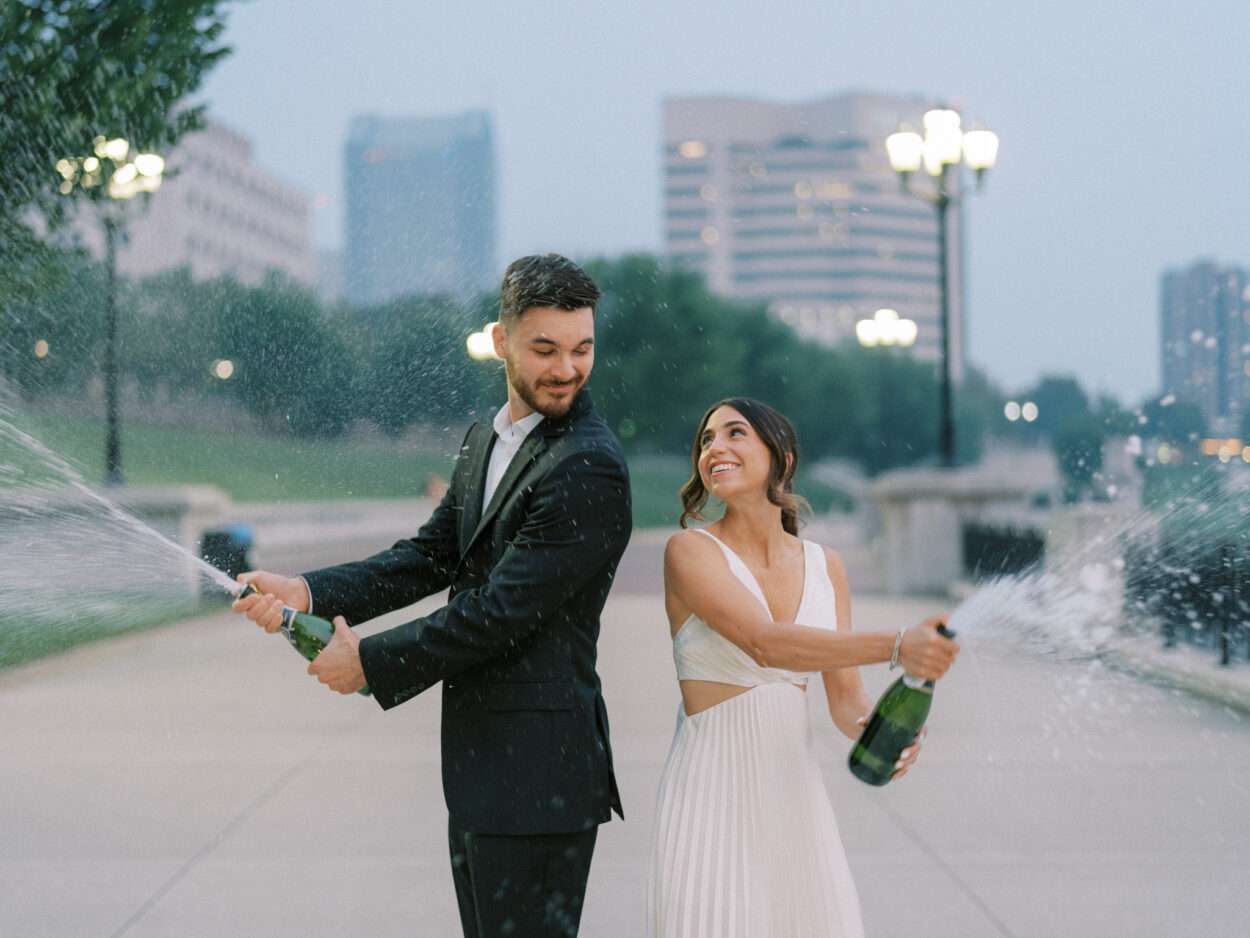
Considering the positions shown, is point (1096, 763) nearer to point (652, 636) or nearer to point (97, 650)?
point (652, 636)

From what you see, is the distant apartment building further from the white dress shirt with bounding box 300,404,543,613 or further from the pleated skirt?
the pleated skirt

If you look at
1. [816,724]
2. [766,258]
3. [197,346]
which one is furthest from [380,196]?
[816,724]

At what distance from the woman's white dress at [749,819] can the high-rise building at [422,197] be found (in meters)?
74.0

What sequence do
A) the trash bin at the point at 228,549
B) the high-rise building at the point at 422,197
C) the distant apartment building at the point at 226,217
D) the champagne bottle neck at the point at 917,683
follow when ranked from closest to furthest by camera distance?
the champagne bottle neck at the point at 917,683 < the trash bin at the point at 228,549 < the high-rise building at the point at 422,197 < the distant apartment building at the point at 226,217

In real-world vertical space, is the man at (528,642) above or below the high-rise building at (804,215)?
below

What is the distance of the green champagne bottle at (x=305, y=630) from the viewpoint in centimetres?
290

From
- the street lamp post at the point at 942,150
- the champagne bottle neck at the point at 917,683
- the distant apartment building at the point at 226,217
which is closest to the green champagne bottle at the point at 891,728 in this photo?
the champagne bottle neck at the point at 917,683

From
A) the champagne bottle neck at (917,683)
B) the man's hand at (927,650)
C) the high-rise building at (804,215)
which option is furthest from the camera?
the high-rise building at (804,215)

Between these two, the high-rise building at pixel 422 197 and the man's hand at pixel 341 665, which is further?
the high-rise building at pixel 422 197

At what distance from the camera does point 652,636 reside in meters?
14.8

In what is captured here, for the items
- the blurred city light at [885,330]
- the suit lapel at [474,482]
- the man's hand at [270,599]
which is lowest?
the man's hand at [270,599]

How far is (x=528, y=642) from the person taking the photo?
2881 mm

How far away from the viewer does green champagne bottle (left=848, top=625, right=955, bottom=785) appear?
9.12 ft

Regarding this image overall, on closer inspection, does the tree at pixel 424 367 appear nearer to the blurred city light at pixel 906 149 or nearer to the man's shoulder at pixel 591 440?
the blurred city light at pixel 906 149
